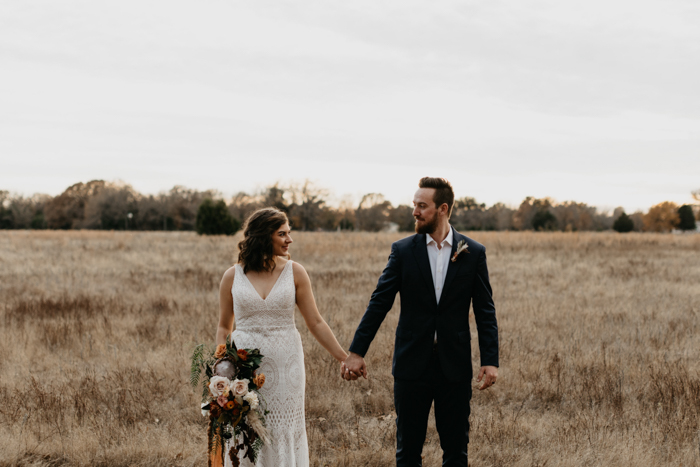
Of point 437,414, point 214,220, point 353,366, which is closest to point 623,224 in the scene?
point 214,220

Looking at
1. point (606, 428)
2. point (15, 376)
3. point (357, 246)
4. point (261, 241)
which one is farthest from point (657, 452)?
point (357, 246)

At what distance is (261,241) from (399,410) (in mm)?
1484

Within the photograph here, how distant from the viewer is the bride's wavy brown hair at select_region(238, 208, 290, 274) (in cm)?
319

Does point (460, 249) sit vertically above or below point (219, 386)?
above

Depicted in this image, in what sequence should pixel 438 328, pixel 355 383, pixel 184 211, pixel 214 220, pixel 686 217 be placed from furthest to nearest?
pixel 686 217 → pixel 184 211 → pixel 214 220 → pixel 355 383 → pixel 438 328

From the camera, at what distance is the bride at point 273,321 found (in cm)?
318

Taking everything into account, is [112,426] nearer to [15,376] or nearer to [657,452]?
[15,376]

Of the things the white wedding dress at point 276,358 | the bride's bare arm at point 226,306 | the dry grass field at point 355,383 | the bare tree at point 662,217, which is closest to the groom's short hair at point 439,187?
the white wedding dress at point 276,358

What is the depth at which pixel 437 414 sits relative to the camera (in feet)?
10.6

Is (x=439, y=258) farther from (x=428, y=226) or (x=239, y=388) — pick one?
(x=239, y=388)

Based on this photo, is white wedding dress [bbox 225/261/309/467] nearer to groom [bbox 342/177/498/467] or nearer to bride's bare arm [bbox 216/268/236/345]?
bride's bare arm [bbox 216/268/236/345]

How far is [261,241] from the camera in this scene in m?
3.19

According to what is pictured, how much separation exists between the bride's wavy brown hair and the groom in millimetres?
774

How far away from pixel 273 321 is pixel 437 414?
4.21 ft
